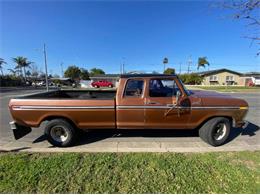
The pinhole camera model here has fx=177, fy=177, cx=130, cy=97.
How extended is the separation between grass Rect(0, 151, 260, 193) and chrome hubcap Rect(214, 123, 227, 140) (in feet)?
2.23

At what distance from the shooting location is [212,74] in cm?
5994

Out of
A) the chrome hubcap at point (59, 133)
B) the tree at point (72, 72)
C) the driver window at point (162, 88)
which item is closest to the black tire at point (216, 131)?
the driver window at point (162, 88)

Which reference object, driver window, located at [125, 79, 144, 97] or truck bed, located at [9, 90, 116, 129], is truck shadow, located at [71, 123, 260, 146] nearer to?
truck bed, located at [9, 90, 116, 129]

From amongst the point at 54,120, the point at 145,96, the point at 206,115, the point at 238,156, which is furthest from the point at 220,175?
the point at 54,120

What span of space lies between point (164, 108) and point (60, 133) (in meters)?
2.77

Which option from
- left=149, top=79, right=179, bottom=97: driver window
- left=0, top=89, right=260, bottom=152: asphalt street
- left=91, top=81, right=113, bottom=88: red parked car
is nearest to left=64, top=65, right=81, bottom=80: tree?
left=91, top=81, right=113, bottom=88: red parked car

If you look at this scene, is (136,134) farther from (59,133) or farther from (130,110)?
(59,133)

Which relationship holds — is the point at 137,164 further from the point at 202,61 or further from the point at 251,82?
the point at 202,61

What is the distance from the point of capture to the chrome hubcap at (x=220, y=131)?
15.2 feet

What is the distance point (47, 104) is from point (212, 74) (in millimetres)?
63610

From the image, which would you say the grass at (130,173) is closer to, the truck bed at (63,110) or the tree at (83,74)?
the truck bed at (63,110)

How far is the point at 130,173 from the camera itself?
10.6 feet

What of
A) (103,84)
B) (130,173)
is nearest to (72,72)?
(103,84)

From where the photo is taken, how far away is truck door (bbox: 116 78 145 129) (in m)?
4.45
